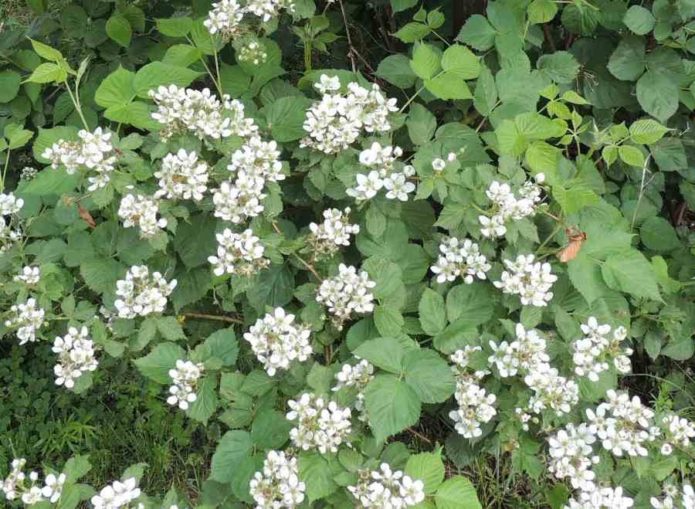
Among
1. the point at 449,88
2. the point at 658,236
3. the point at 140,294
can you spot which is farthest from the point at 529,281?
the point at 140,294

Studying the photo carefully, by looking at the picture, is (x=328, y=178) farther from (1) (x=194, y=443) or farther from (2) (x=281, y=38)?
(1) (x=194, y=443)

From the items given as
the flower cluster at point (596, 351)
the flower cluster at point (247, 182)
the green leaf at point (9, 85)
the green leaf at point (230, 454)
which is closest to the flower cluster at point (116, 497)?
the green leaf at point (230, 454)

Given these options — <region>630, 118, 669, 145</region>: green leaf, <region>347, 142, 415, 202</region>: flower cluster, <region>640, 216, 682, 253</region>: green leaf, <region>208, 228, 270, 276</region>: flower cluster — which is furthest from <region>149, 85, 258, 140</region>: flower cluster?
<region>640, 216, 682, 253</region>: green leaf

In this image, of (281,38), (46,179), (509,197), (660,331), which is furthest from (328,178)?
(660,331)

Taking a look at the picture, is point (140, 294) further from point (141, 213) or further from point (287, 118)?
point (287, 118)

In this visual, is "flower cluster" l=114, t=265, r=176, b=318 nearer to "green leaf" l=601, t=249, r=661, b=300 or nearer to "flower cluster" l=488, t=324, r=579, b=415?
"flower cluster" l=488, t=324, r=579, b=415

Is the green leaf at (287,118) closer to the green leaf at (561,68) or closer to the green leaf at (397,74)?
the green leaf at (397,74)

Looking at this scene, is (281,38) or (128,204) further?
(281,38)
